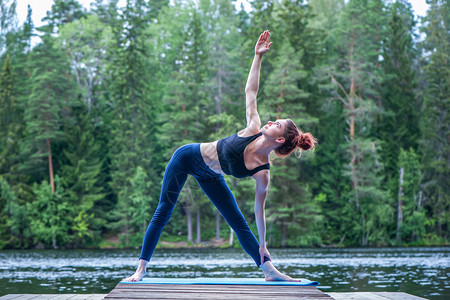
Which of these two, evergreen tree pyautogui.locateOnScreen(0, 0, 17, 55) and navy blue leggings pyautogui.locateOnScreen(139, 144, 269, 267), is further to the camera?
evergreen tree pyautogui.locateOnScreen(0, 0, 17, 55)

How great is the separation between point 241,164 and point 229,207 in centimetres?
66

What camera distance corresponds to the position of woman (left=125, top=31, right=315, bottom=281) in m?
4.94

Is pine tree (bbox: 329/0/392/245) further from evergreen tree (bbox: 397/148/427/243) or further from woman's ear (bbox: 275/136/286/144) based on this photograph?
woman's ear (bbox: 275/136/286/144)

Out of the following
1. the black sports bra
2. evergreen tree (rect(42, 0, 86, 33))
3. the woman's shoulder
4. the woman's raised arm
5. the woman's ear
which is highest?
evergreen tree (rect(42, 0, 86, 33))

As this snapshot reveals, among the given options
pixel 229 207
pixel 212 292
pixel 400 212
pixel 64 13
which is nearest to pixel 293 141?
pixel 229 207

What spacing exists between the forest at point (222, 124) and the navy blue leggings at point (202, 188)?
30794mm

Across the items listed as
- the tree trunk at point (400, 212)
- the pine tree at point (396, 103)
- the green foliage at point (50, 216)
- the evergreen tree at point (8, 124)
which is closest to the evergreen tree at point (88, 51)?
the evergreen tree at point (8, 124)

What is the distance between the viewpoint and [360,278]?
1358 centimetres

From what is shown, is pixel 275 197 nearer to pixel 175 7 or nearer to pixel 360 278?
pixel 175 7

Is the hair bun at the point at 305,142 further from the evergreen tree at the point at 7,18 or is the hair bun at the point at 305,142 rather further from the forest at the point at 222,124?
the evergreen tree at the point at 7,18

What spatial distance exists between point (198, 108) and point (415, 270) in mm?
25500

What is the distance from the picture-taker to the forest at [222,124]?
37469 millimetres

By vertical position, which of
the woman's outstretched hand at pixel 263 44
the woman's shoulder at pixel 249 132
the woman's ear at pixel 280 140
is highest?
the woman's outstretched hand at pixel 263 44

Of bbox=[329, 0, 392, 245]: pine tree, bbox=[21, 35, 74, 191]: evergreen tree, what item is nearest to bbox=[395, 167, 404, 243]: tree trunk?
bbox=[329, 0, 392, 245]: pine tree
